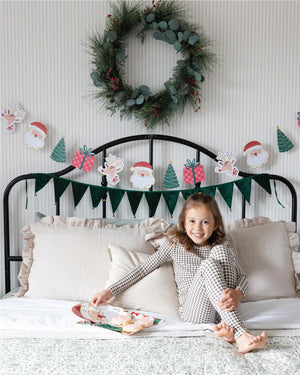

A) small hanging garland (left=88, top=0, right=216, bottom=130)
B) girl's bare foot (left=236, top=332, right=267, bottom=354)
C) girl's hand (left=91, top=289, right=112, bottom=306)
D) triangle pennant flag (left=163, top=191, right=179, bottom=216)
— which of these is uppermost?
small hanging garland (left=88, top=0, right=216, bottom=130)

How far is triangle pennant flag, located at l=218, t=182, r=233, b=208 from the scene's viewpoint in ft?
7.52

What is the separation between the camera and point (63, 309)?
1.75 metres

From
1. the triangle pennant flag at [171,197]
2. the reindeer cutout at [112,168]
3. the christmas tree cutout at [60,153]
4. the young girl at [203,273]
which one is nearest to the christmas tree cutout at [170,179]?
the triangle pennant flag at [171,197]

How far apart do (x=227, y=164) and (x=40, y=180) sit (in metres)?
1.03

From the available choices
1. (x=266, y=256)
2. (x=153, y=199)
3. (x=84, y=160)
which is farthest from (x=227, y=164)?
(x=84, y=160)

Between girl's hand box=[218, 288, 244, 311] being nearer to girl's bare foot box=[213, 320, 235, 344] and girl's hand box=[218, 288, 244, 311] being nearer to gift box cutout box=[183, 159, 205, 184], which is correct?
girl's bare foot box=[213, 320, 235, 344]

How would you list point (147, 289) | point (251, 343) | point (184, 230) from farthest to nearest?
point (184, 230) → point (147, 289) → point (251, 343)

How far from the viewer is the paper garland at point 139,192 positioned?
89.4 inches

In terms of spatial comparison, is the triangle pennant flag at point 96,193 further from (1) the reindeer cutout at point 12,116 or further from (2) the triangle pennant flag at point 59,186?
(1) the reindeer cutout at point 12,116

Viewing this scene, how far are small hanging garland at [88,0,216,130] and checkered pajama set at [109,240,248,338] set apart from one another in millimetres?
802

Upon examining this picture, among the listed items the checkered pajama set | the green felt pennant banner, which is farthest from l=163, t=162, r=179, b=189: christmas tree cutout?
the checkered pajama set

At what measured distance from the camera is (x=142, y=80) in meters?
2.35

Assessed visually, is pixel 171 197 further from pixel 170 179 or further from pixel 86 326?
pixel 86 326

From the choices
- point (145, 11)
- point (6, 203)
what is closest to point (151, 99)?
point (145, 11)
